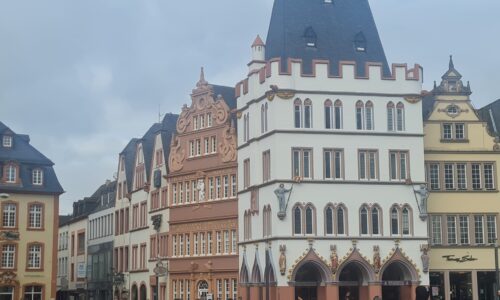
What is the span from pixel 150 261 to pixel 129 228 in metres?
8.22

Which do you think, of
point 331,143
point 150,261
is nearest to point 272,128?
point 331,143

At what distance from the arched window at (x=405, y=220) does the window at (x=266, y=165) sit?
905 cm

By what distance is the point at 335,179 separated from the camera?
6144 centimetres

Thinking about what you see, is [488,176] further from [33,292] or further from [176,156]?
[33,292]

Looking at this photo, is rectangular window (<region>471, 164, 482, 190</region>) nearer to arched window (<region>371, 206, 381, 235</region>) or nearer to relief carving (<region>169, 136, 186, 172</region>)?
arched window (<region>371, 206, 381, 235</region>)

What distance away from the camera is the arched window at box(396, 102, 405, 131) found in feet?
207

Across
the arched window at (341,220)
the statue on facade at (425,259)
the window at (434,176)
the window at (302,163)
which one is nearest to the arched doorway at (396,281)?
the statue on facade at (425,259)

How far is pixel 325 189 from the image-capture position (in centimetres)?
6116

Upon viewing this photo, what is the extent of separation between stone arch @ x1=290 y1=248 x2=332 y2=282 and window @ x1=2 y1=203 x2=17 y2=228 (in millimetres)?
30162

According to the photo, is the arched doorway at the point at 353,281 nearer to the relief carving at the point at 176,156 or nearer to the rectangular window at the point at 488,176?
the rectangular window at the point at 488,176

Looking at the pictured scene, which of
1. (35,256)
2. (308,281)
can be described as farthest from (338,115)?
(35,256)

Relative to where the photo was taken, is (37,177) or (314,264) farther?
(37,177)

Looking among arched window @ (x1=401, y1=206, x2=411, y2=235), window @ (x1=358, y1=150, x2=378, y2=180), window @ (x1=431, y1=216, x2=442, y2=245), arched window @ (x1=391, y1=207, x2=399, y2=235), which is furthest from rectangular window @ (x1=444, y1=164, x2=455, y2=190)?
window @ (x1=358, y1=150, x2=378, y2=180)

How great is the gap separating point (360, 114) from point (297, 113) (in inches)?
168
